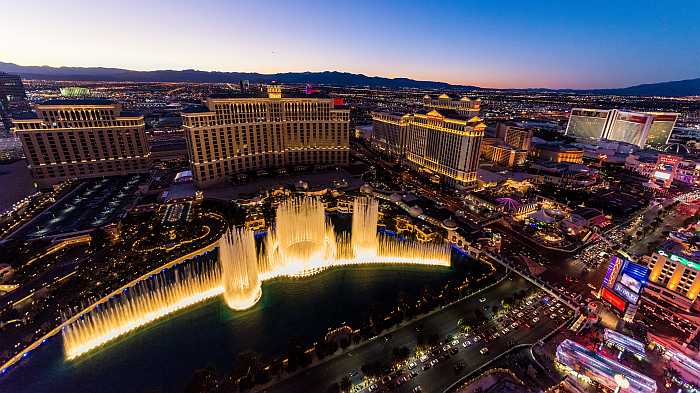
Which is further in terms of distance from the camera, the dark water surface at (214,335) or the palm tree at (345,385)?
the dark water surface at (214,335)

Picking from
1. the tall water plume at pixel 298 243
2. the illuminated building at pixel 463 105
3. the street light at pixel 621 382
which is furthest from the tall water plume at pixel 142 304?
the illuminated building at pixel 463 105

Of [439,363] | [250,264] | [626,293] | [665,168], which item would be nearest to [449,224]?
[626,293]

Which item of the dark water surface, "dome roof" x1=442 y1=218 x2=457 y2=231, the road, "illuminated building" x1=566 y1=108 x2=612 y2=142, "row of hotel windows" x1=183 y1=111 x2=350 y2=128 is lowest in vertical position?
the dark water surface

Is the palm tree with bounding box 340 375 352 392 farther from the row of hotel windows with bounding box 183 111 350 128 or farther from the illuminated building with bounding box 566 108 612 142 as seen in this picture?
the illuminated building with bounding box 566 108 612 142

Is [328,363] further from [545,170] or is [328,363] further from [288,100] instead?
[545,170]

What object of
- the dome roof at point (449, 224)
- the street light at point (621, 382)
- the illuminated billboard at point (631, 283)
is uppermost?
the illuminated billboard at point (631, 283)

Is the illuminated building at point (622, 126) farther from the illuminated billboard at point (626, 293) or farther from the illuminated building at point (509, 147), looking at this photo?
the illuminated billboard at point (626, 293)

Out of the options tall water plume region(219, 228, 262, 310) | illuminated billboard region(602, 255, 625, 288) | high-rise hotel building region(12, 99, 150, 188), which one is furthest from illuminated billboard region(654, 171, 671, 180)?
high-rise hotel building region(12, 99, 150, 188)
